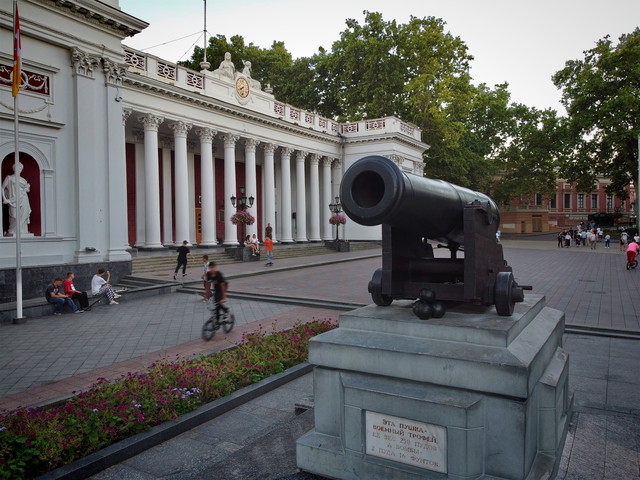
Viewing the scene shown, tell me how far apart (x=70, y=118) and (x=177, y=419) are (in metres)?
15.0

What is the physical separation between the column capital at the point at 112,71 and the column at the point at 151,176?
5.51m

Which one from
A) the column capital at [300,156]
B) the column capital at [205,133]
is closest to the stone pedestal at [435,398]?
the column capital at [205,133]

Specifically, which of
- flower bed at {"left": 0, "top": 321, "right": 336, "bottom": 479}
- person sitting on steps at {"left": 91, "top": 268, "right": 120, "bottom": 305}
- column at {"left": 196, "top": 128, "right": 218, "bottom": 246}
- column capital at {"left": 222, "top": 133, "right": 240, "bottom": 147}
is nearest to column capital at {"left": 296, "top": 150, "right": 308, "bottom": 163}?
column capital at {"left": 222, "top": 133, "right": 240, "bottom": 147}

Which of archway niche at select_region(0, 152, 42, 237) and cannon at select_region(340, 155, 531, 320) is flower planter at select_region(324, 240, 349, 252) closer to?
archway niche at select_region(0, 152, 42, 237)

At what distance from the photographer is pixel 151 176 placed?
23328 millimetres

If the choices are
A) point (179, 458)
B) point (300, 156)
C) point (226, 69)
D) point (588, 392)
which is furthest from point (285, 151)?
point (179, 458)

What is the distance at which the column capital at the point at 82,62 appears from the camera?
1612 centimetres

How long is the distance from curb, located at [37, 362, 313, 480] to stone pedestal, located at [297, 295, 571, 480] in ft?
5.94

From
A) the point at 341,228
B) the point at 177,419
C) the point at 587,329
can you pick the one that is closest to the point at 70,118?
the point at 177,419

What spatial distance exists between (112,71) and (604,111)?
3840 centimetres

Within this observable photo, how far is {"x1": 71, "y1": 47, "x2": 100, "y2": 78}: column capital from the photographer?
1612 cm

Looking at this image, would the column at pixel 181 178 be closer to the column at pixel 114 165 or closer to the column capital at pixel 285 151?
the column at pixel 114 165

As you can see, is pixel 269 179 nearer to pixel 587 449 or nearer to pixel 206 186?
pixel 206 186

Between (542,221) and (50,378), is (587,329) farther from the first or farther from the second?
(542,221)
